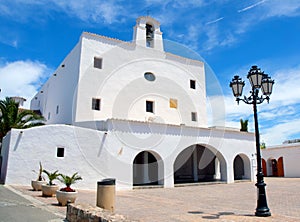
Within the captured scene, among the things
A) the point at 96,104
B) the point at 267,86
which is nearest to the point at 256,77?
the point at 267,86

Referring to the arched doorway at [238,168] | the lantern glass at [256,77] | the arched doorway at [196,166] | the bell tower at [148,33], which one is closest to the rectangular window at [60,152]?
the arched doorway at [196,166]

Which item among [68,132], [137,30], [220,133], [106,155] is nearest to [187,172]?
[220,133]

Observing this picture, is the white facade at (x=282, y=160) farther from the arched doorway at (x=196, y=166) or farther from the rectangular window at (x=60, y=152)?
the rectangular window at (x=60, y=152)

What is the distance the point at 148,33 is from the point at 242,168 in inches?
611

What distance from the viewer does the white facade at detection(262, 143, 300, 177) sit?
91.3ft

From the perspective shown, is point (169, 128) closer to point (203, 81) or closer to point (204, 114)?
point (204, 114)

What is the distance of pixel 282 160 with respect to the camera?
29594mm

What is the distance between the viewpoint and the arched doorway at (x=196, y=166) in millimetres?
21125

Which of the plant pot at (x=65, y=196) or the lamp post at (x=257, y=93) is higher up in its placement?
the lamp post at (x=257, y=93)

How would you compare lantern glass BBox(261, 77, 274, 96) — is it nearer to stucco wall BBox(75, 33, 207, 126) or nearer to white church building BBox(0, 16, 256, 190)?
white church building BBox(0, 16, 256, 190)

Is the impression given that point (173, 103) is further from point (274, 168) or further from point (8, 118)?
point (274, 168)

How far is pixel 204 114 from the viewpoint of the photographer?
25.9 meters

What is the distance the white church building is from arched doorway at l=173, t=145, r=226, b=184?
0.09 metres

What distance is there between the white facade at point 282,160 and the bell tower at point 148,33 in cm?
1816
